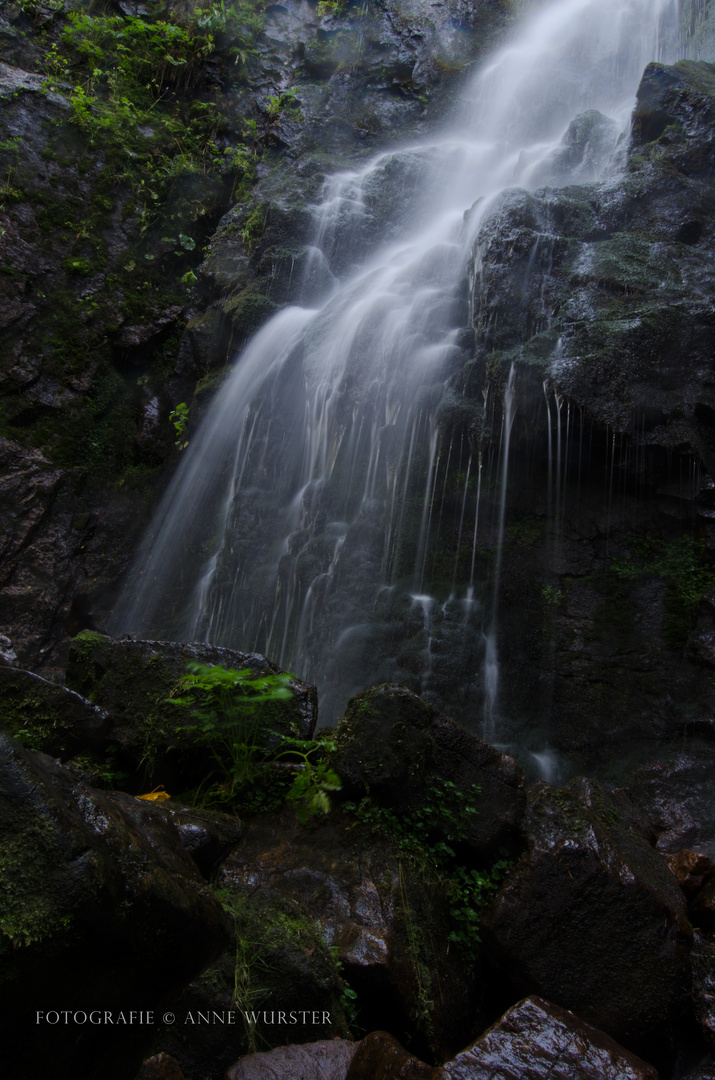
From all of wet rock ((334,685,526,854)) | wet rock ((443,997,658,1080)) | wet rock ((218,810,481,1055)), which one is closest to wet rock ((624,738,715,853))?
wet rock ((334,685,526,854))

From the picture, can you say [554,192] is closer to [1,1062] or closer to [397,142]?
[397,142]

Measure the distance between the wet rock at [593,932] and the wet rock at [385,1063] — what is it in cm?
104

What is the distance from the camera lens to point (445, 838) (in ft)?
11.7

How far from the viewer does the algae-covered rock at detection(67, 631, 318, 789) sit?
Result: 3.73 metres

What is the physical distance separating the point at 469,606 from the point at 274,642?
2562mm

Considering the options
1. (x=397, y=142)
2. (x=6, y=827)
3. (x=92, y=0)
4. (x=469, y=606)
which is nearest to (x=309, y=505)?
(x=469, y=606)

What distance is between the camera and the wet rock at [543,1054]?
223 centimetres

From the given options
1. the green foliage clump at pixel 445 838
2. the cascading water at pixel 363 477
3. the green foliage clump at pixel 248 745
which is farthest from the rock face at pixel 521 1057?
the cascading water at pixel 363 477

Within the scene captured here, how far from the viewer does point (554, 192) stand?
8984mm

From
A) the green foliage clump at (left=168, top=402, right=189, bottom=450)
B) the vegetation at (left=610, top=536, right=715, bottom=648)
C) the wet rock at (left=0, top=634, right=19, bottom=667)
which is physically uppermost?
the green foliage clump at (left=168, top=402, right=189, bottom=450)

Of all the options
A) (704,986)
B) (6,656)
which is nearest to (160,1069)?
(704,986)

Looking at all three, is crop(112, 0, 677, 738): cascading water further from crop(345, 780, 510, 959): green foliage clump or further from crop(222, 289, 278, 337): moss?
crop(345, 780, 510, 959): green foliage clump

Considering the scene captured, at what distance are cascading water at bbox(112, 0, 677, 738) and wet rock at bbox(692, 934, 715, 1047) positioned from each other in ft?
10.3

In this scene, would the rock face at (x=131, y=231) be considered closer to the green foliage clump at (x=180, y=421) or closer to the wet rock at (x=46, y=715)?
the green foliage clump at (x=180, y=421)
